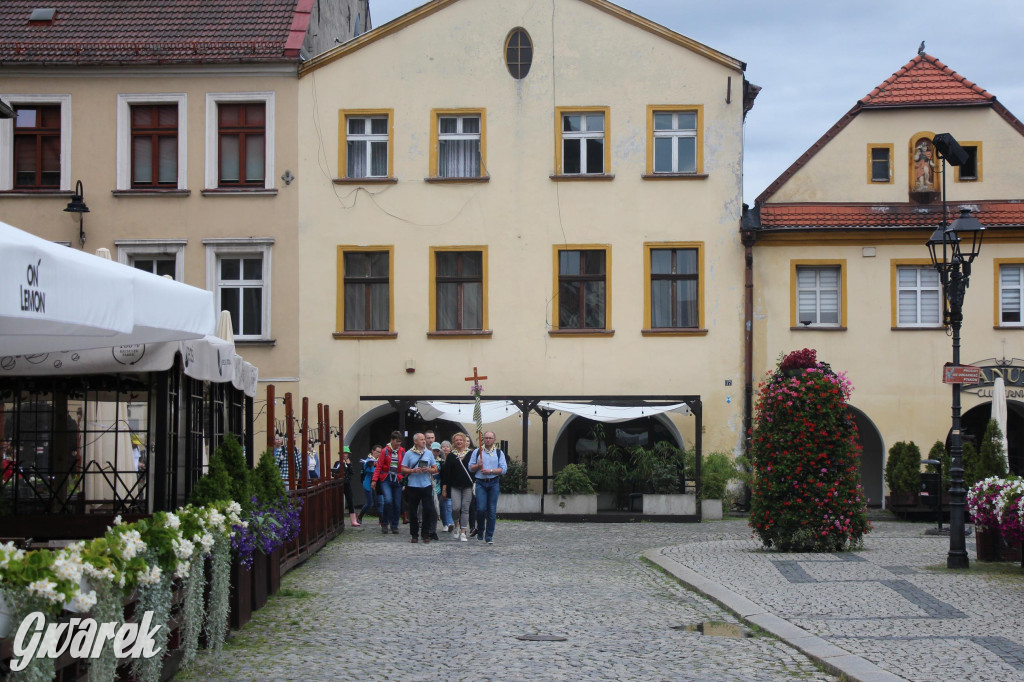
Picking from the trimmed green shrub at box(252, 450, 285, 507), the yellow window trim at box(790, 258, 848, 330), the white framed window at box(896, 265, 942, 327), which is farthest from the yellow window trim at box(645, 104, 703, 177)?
the trimmed green shrub at box(252, 450, 285, 507)

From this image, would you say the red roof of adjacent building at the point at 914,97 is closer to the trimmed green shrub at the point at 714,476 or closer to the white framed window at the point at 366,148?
the trimmed green shrub at the point at 714,476

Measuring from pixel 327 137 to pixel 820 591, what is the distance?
1963 cm

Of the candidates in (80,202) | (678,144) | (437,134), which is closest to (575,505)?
(678,144)

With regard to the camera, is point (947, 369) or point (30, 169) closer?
point (947, 369)

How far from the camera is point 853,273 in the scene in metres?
30.4

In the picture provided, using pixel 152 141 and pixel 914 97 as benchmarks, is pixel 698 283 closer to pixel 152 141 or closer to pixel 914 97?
pixel 914 97

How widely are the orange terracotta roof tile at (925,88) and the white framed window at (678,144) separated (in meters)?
3.85

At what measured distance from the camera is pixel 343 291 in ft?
101

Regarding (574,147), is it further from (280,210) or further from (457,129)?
(280,210)

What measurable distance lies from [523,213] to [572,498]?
6791 mm

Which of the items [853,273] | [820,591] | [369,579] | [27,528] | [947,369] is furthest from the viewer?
[853,273]

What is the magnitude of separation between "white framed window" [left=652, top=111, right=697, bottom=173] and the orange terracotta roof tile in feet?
12.6

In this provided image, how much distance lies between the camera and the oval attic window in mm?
30781

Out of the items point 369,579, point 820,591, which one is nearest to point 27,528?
point 369,579
